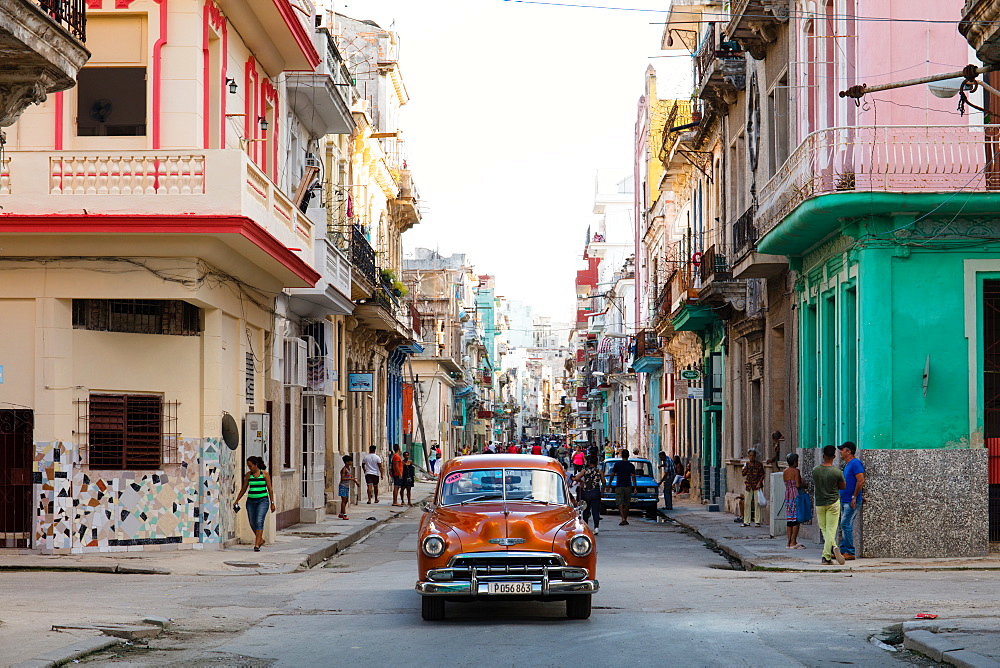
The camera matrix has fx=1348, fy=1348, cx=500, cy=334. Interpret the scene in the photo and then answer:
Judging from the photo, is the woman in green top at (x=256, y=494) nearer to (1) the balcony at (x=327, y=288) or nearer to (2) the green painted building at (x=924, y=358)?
(1) the balcony at (x=327, y=288)

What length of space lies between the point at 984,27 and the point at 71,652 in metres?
9.29

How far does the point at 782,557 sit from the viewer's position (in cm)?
1931

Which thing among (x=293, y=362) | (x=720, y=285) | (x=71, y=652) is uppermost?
(x=720, y=285)

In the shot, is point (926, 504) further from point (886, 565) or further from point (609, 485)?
point (609, 485)

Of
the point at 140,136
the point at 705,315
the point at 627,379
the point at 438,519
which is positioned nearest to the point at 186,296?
the point at 140,136

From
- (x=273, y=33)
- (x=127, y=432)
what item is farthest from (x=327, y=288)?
(x=127, y=432)

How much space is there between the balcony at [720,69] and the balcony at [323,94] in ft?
26.7

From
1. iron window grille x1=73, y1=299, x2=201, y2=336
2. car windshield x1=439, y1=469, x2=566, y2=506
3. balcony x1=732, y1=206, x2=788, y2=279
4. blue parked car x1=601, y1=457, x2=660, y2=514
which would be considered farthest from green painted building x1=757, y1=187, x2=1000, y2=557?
blue parked car x1=601, y1=457, x2=660, y2=514

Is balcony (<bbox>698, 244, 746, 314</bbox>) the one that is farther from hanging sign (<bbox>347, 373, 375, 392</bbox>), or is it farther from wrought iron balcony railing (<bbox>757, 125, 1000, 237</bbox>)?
wrought iron balcony railing (<bbox>757, 125, 1000, 237</bbox>)

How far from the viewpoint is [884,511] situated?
18750mm

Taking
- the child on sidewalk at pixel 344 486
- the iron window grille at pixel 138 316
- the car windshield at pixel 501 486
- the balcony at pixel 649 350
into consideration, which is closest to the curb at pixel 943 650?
the car windshield at pixel 501 486

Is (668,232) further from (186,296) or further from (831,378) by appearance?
(186,296)

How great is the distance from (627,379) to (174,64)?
52.0 meters

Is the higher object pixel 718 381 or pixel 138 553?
pixel 718 381
